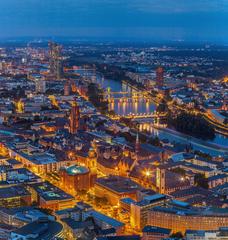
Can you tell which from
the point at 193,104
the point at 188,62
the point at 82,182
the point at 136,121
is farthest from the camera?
the point at 188,62

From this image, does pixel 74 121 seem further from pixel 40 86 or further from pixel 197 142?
pixel 40 86

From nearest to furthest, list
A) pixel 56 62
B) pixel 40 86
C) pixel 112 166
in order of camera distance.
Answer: pixel 112 166 < pixel 40 86 < pixel 56 62

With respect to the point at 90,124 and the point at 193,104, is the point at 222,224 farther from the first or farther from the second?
the point at 193,104

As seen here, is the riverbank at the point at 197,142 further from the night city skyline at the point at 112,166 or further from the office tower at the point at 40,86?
the office tower at the point at 40,86

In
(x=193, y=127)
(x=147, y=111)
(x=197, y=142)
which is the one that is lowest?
(x=197, y=142)

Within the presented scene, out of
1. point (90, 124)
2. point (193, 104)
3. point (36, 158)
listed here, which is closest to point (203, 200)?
point (36, 158)

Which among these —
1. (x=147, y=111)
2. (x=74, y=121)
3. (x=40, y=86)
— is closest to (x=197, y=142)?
(x=74, y=121)

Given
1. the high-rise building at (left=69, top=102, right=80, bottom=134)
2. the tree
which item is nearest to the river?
the tree

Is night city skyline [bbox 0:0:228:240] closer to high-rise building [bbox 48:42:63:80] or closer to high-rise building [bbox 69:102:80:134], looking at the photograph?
high-rise building [bbox 69:102:80:134]

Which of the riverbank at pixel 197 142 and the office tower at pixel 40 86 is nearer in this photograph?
the riverbank at pixel 197 142

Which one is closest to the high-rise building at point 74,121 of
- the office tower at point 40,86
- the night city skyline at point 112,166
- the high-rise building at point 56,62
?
the night city skyline at point 112,166

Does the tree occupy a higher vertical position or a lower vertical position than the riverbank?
higher
